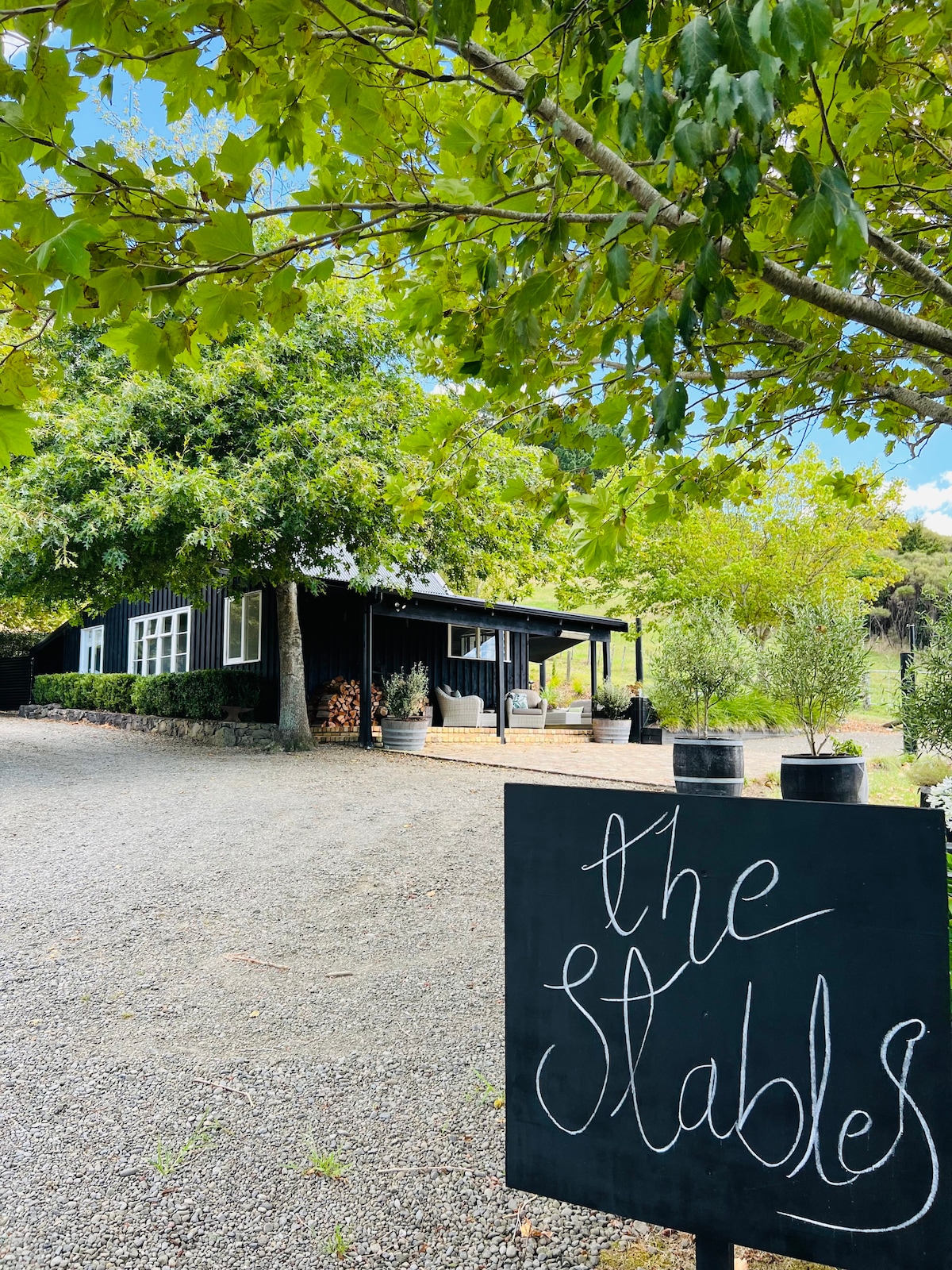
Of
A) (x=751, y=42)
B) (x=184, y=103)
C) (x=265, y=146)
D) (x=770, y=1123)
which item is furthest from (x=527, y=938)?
(x=184, y=103)

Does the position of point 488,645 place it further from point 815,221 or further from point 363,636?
point 815,221

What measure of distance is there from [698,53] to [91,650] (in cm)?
2521

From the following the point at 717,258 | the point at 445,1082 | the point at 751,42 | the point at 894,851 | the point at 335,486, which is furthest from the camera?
the point at 335,486

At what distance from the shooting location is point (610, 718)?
17.2 m

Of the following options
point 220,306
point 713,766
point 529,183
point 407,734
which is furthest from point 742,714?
point 220,306

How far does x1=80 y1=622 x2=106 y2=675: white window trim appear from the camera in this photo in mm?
22328

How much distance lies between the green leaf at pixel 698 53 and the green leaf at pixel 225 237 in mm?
940

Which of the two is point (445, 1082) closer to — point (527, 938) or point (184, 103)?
point (527, 938)

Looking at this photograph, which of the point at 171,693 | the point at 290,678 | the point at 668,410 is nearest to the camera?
the point at 668,410

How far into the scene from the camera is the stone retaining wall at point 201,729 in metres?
12.5

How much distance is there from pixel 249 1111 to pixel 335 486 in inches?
312

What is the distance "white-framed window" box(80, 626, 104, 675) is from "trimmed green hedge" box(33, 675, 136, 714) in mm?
1102

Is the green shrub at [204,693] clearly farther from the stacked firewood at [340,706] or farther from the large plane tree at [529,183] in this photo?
the large plane tree at [529,183]

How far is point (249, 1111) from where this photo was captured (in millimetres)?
2516
